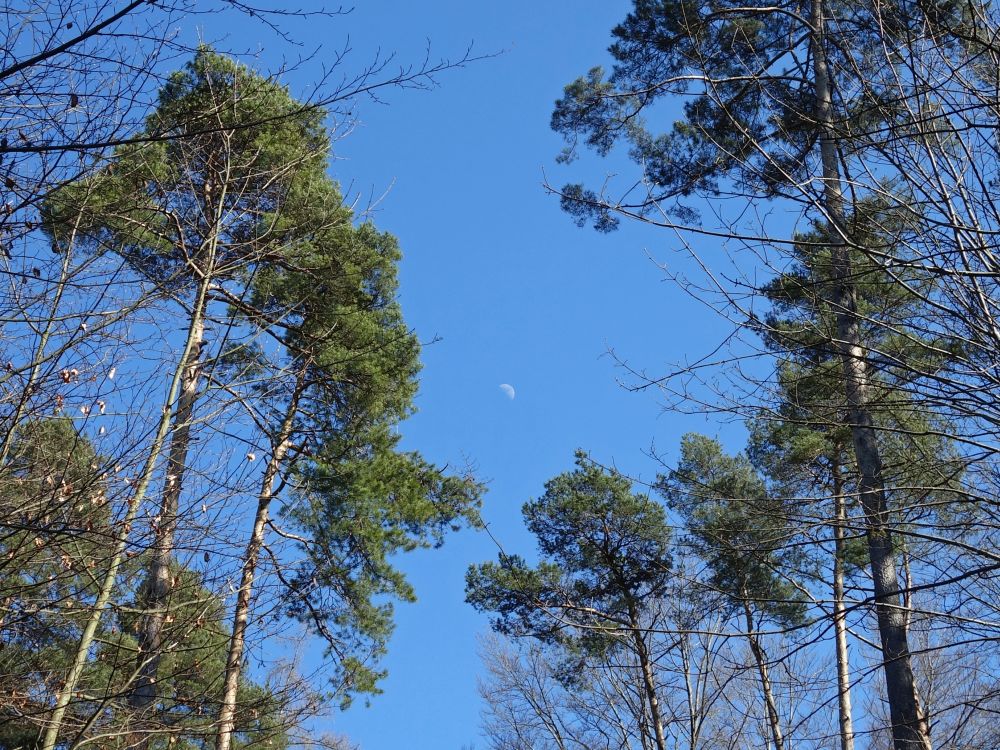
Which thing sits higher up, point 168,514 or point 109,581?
point 168,514

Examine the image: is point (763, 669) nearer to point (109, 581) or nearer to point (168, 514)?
point (168, 514)

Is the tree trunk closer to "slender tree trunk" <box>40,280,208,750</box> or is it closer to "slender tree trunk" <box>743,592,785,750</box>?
"slender tree trunk" <box>40,280,208,750</box>

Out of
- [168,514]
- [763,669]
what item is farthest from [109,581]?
[763,669]

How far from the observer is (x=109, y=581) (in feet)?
11.5

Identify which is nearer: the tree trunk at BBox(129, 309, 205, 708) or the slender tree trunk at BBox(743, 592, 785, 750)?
the tree trunk at BBox(129, 309, 205, 708)

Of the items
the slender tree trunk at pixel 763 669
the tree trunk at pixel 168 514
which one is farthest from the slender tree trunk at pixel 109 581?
the slender tree trunk at pixel 763 669

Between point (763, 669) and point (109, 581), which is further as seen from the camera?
point (763, 669)

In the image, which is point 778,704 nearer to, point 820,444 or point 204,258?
point 820,444

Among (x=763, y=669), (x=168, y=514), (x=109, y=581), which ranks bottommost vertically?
(x=109, y=581)

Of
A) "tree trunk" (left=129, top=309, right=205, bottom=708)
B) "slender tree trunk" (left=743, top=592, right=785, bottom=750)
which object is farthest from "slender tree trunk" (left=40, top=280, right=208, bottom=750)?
"slender tree trunk" (left=743, top=592, right=785, bottom=750)

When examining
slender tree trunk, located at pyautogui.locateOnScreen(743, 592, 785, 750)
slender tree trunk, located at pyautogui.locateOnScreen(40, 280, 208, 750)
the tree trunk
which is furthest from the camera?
slender tree trunk, located at pyautogui.locateOnScreen(743, 592, 785, 750)

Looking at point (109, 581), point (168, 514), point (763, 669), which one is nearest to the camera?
point (109, 581)

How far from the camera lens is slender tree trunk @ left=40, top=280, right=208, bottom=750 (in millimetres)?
3291

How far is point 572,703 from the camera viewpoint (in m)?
14.0
